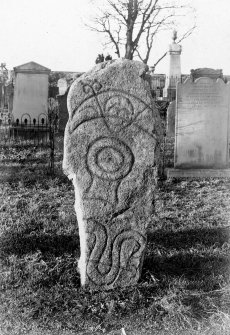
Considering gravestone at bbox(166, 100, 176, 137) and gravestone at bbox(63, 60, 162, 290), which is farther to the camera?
gravestone at bbox(166, 100, 176, 137)

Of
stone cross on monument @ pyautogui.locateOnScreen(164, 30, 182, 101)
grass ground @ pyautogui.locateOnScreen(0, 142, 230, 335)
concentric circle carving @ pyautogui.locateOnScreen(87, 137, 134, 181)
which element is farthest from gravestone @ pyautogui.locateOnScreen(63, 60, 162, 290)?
stone cross on monument @ pyautogui.locateOnScreen(164, 30, 182, 101)

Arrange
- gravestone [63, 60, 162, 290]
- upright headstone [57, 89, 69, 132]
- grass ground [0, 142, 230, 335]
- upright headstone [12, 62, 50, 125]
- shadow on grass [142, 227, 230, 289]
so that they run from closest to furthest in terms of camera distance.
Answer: grass ground [0, 142, 230, 335] < gravestone [63, 60, 162, 290] < shadow on grass [142, 227, 230, 289] < upright headstone [12, 62, 50, 125] < upright headstone [57, 89, 69, 132]

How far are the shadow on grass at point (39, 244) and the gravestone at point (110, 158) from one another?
3.01 ft

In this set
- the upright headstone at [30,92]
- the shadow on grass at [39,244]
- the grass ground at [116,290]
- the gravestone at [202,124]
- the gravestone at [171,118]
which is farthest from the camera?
the upright headstone at [30,92]

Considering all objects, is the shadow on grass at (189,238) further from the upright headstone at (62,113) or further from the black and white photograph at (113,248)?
the upright headstone at (62,113)

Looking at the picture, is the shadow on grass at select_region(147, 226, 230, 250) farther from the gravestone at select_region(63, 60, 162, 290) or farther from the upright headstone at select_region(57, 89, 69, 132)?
the upright headstone at select_region(57, 89, 69, 132)

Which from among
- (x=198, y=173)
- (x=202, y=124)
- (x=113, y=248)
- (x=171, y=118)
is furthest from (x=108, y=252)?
(x=171, y=118)

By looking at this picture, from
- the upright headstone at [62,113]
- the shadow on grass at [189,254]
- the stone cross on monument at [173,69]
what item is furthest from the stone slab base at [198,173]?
the stone cross on monument at [173,69]

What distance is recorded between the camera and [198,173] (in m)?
8.28

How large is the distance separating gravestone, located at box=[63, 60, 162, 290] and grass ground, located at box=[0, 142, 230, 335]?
368 millimetres

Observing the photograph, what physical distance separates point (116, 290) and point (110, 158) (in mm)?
1102

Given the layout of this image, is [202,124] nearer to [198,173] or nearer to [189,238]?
[198,173]

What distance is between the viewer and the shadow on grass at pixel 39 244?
15.5 feet

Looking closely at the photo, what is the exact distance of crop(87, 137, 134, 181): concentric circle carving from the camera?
12.5ft
